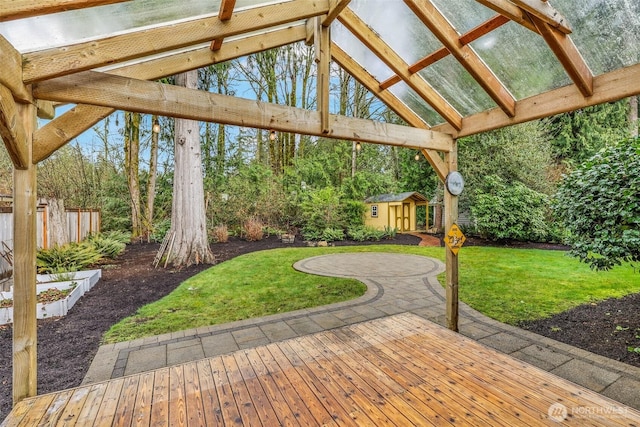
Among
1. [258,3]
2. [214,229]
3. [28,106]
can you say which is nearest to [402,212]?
[214,229]

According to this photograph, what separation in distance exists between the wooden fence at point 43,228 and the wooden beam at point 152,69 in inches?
28.9

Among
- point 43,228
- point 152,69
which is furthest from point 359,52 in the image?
point 43,228

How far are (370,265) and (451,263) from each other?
12.3 feet

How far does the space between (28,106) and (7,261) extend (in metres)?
4.20

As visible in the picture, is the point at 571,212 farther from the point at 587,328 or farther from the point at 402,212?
the point at 402,212

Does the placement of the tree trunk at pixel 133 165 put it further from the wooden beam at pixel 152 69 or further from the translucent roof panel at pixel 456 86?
the translucent roof panel at pixel 456 86

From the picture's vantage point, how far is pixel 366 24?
3393mm

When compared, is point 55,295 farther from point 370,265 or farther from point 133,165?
point 133,165

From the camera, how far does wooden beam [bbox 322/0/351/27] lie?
278cm

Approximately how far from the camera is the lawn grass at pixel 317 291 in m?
3.94

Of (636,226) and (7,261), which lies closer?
(636,226)

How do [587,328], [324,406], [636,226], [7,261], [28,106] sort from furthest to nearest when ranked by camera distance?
1. [7,261]
2. [587,328]
3. [636,226]
4. [28,106]
5. [324,406]

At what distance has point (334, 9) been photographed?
9.53ft

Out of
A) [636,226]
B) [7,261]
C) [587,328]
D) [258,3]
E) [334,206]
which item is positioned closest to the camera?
[258,3]
